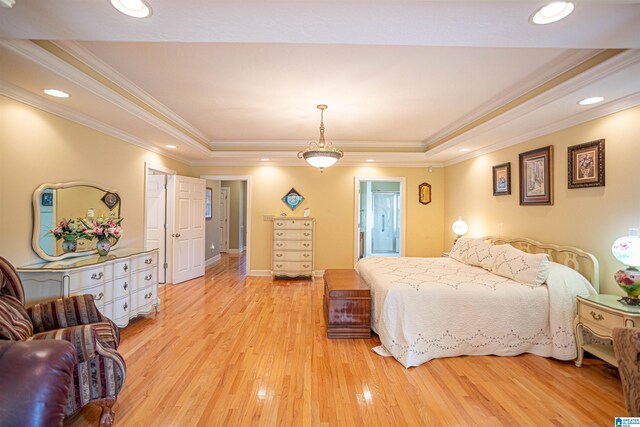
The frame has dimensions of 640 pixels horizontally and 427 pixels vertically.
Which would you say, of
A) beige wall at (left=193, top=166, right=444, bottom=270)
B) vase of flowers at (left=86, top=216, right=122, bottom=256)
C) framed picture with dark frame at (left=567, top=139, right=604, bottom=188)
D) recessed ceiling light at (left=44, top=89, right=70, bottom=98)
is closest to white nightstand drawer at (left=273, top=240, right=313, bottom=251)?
beige wall at (left=193, top=166, right=444, bottom=270)

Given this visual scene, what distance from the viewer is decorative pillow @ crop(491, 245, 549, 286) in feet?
8.87

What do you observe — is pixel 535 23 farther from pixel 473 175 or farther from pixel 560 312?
pixel 473 175

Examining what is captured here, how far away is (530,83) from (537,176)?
1.17 m

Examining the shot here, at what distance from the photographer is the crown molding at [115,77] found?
7.32 feet

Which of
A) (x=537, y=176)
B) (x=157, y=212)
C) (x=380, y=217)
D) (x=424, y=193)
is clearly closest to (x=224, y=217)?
(x=157, y=212)

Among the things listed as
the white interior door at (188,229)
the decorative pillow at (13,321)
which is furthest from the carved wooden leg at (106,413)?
the white interior door at (188,229)

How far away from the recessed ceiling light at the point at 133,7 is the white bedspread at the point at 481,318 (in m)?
2.68

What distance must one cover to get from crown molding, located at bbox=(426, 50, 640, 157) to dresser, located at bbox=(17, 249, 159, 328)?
445 cm

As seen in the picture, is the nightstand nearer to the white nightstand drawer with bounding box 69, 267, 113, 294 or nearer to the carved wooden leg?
the carved wooden leg

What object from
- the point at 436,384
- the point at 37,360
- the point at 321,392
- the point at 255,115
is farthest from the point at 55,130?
the point at 436,384

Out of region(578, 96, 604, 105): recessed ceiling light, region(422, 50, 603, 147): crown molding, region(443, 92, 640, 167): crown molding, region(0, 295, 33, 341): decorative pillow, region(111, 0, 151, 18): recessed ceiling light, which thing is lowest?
region(0, 295, 33, 341): decorative pillow

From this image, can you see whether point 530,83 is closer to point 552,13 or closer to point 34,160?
point 552,13

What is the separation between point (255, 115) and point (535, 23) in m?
3.08

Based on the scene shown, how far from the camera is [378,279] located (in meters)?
3.04
